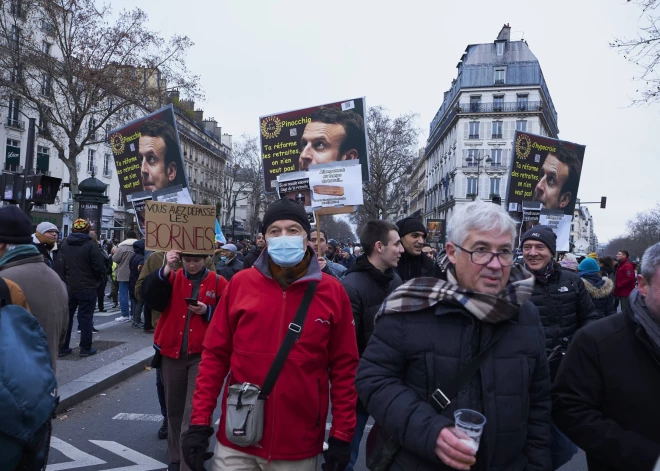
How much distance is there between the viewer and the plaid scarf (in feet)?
6.77

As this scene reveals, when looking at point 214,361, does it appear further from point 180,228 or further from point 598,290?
point 598,290

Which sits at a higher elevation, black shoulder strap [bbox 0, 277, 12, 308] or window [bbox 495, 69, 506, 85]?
window [bbox 495, 69, 506, 85]

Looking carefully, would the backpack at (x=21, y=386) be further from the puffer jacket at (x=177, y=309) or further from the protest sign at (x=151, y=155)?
the protest sign at (x=151, y=155)

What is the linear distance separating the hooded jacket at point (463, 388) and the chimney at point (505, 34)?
66.3 m

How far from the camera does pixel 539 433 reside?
7.02ft

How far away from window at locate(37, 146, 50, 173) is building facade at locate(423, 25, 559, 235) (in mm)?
38594

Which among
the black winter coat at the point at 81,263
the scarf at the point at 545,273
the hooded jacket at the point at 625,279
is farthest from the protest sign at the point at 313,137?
→ the hooded jacket at the point at 625,279

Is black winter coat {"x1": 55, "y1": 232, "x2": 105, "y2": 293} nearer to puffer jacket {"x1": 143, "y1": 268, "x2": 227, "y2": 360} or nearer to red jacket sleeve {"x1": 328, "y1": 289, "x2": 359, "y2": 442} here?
puffer jacket {"x1": 143, "y1": 268, "x2": 227, "y2": 360}

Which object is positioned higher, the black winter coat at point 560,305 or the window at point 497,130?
the window at point 497,130

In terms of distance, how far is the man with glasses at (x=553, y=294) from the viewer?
4039 mm

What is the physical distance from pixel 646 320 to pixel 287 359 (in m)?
1.54

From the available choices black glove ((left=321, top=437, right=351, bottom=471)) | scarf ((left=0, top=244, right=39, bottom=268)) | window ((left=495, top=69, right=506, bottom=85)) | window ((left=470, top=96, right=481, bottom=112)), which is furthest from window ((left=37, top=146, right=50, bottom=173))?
window ((left=495, top=69, right=506, bottom=85))

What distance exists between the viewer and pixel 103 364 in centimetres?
757

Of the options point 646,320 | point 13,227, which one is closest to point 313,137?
point 13,227
